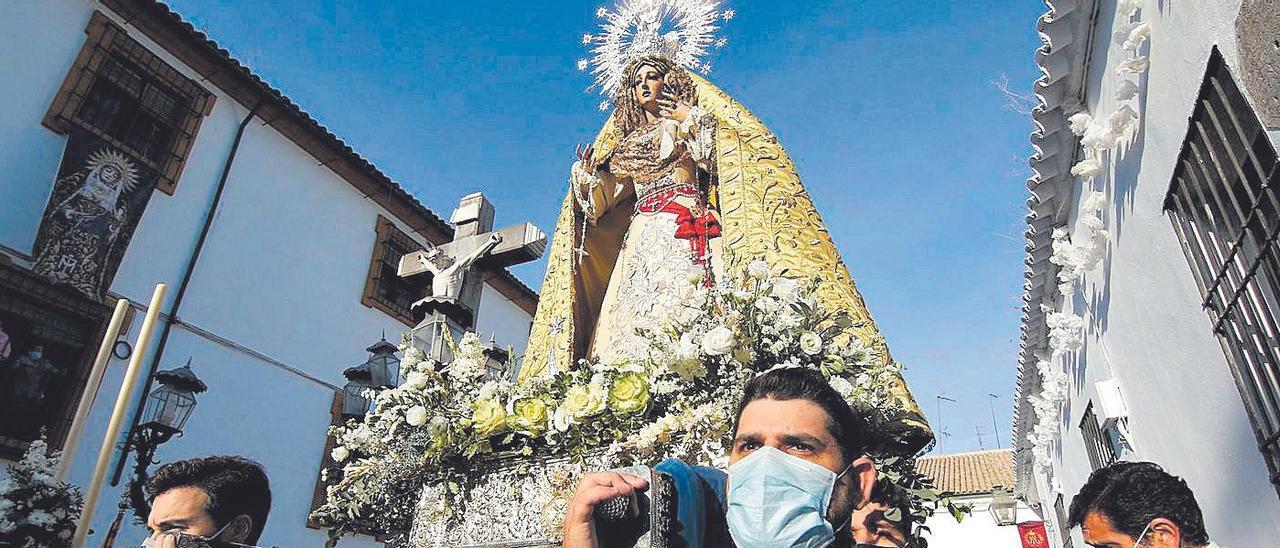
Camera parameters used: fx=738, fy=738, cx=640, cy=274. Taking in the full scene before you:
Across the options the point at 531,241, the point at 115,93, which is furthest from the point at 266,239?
the point at 531,241

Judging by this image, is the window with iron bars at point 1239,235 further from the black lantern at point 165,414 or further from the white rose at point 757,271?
the black lantern at point 165,414

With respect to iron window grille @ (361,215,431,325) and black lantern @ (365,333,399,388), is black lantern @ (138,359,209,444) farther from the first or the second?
iron window grille @ (361,215,431,325)

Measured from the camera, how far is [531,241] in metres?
4.34

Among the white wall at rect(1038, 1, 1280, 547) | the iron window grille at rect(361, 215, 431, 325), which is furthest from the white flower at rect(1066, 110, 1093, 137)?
the iron window grille at rect(361, 215, 431, 325)

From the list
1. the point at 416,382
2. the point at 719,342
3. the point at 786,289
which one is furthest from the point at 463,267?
the point at 719,342

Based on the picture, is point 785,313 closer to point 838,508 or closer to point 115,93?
point 838,508

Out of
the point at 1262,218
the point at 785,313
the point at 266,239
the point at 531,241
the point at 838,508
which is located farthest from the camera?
the point at 266,239

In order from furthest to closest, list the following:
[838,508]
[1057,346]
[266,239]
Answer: [266,239], [1057,346], [838,508]

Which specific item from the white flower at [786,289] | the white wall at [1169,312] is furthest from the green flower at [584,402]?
the white wall at [1169,312]

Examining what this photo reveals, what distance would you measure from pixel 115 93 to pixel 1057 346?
1171 cm

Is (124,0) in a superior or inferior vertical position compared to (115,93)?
superior

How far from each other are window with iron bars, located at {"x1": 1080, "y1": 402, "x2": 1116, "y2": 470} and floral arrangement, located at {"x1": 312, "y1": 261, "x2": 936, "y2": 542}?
5802mm

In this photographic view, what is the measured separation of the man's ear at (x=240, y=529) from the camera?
2.57 metres

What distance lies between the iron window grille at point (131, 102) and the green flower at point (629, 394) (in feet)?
30.8
